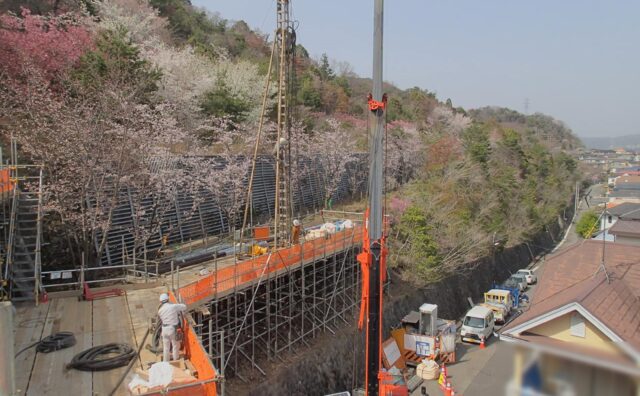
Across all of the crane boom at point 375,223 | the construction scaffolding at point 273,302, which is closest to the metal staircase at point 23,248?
the construction scaffolding at point 273,302

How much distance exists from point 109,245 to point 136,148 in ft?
12.3

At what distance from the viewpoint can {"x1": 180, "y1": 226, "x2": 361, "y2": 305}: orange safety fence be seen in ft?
38.0

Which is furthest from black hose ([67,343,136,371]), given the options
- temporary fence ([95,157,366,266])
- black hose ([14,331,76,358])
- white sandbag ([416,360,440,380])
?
white sandbag ([416,360,440,380])

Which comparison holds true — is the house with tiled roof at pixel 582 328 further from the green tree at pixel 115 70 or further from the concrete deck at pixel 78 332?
the green tree at pixel 115 70

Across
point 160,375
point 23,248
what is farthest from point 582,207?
point 160,375

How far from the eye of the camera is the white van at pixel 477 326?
68.2ft

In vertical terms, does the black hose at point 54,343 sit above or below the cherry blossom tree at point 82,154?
below

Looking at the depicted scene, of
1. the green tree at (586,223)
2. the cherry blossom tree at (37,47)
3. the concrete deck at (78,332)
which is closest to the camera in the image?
the concrete deck at (78,332)

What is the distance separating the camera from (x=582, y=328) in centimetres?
923

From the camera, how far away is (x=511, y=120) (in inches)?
4739

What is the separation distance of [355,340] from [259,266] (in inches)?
228

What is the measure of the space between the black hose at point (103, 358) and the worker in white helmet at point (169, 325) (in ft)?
2.76

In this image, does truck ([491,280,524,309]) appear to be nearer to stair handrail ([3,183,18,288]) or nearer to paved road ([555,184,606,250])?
paved road ([555,184,606,250])

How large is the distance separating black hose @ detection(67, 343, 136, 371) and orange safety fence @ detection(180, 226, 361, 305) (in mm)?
2161
